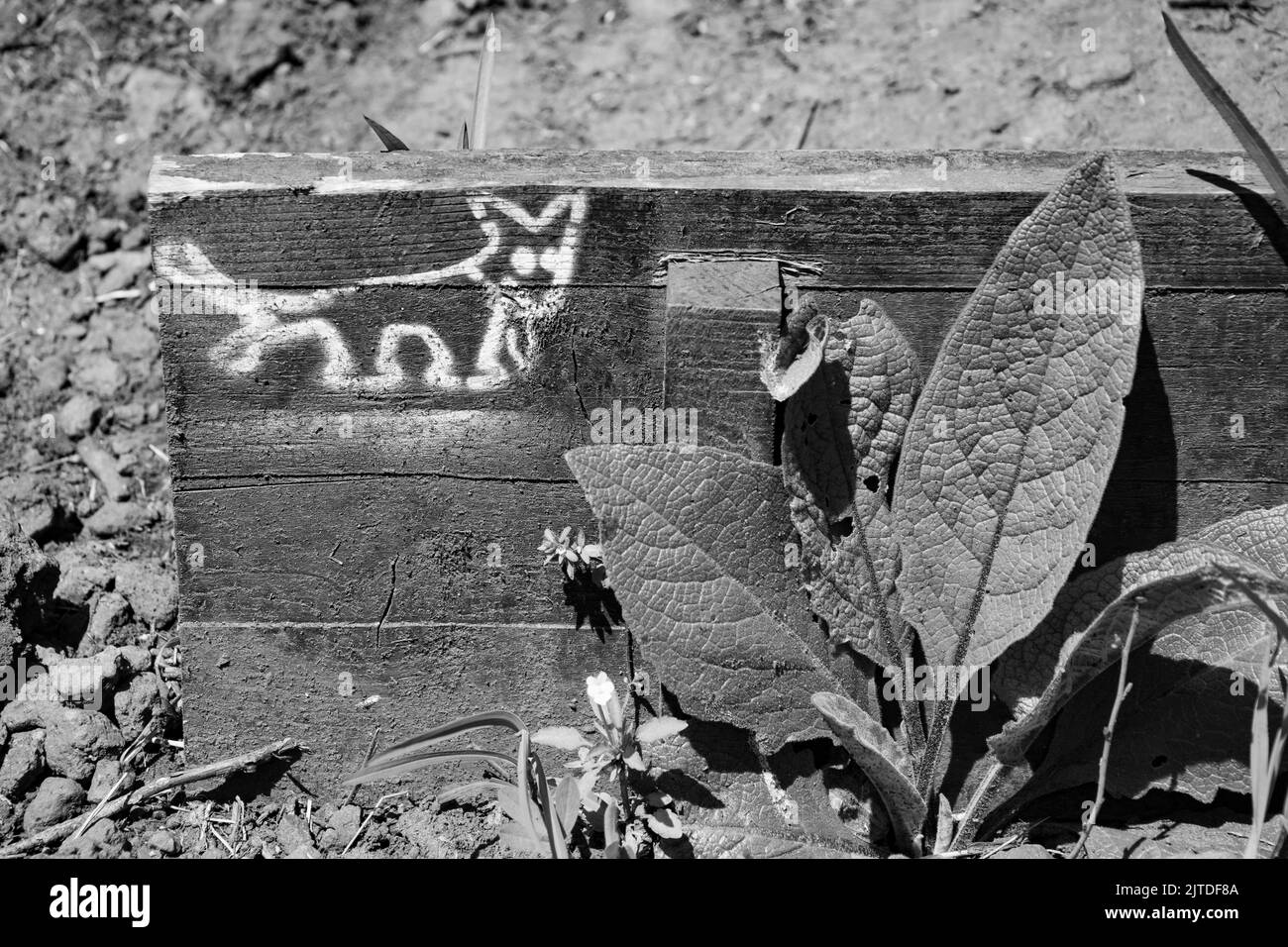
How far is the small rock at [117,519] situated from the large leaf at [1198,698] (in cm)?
202

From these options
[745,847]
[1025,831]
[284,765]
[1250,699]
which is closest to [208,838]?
[284,765]

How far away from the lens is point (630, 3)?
3.40m

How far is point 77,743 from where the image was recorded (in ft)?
6.92

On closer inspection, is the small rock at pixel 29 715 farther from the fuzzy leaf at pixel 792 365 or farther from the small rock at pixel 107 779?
the fuzzy leaf at pixel 792 365

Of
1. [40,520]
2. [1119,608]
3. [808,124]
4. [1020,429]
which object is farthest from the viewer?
[808,124]

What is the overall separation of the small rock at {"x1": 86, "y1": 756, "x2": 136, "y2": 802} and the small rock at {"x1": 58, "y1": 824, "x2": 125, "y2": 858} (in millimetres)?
63

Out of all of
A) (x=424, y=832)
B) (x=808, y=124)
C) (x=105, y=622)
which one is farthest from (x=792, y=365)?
(x=105, y=622)

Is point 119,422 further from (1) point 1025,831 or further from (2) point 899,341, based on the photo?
(1) point 1025,831

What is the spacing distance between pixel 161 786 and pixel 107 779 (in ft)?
0.42

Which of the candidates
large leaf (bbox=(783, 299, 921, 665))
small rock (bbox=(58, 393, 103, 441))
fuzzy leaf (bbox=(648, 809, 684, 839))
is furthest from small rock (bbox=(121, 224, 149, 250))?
fuzzy leaf (bbox=(648, 809, 684, 839))

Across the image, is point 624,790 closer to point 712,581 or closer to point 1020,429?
point 712,581

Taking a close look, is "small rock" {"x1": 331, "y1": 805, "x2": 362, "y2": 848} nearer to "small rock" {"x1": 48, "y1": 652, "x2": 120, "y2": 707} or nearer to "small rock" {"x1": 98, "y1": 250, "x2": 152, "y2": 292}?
"small rock" {"x1": 48, "y1": 652, "x2": 120, "y2": 707}

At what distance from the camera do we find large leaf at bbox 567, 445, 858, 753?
1.87 meters

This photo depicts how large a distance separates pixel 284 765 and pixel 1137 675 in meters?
1.58
